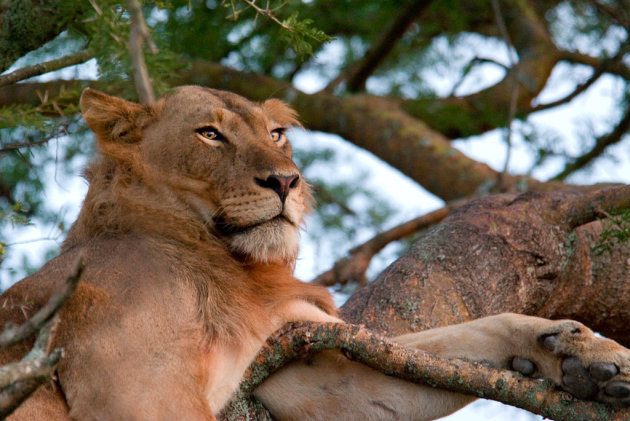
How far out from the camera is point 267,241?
3682mm

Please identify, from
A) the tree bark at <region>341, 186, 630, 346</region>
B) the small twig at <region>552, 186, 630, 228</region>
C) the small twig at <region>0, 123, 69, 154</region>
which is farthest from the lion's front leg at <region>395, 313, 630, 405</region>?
the small twig at <region>0, 123, 69, 154</region>

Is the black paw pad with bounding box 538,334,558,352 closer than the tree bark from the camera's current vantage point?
Yes

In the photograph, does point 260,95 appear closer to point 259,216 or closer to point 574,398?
point 259,216

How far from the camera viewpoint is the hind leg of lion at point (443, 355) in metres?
3.16

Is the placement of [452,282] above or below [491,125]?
above

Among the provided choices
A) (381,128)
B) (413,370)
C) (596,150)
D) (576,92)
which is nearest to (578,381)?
(413,370)

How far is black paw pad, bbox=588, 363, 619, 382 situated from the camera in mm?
3020

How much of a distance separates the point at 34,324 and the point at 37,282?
5.11 feet

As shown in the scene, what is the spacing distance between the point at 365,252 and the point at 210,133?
2.24 m

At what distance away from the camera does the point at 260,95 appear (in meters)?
7.12

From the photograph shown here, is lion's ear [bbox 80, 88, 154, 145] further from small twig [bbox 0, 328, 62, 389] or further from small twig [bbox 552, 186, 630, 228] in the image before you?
small twig [bbox 552, 186, 630, 228]

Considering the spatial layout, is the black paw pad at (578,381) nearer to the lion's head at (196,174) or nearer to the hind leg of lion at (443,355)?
the hind leg of lion at (443,355)

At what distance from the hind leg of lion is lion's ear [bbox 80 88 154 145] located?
142cm

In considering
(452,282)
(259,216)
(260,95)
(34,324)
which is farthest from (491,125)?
(34,324)
